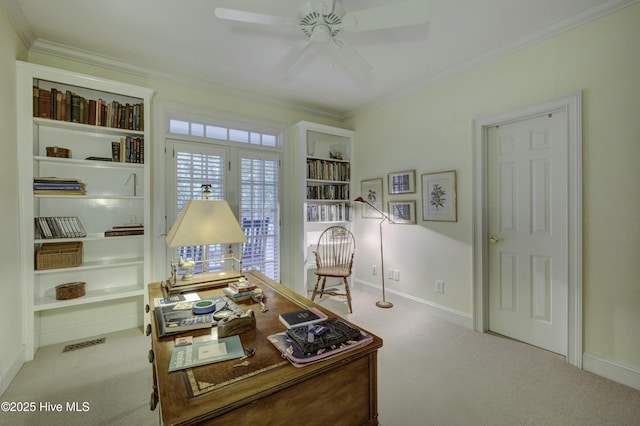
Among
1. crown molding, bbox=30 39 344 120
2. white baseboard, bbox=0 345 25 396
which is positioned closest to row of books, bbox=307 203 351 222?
crown molding, bbox=30 39 344 120

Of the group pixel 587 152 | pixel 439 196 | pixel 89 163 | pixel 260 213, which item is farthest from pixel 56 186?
pixel 587 152

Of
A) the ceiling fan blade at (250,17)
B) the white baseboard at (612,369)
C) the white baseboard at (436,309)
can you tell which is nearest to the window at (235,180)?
the white baseboard at (436,309)

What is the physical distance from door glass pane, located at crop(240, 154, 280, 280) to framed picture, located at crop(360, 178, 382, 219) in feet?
4.15

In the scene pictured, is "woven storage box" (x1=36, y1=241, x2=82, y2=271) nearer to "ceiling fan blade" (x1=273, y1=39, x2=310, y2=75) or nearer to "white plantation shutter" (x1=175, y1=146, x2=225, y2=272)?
"white plantation shutter" (x1=175, y1=146, x2=225, y2=272)

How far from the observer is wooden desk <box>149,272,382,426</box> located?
2.55 ft

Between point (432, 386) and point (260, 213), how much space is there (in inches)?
103

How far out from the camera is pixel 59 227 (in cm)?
242

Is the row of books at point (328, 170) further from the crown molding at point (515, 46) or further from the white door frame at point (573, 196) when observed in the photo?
the white door frame at point (573, 196)

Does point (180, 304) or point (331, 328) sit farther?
point (180, 304)

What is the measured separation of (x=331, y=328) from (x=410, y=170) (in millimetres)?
2655

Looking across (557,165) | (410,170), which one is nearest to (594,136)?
(557,165)

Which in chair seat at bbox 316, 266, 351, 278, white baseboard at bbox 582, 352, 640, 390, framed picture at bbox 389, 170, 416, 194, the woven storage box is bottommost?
white baseboard at bbox 582, 352, 640, 390

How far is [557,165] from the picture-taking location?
7.53 feet

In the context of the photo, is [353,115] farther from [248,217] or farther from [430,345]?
[430,345]
